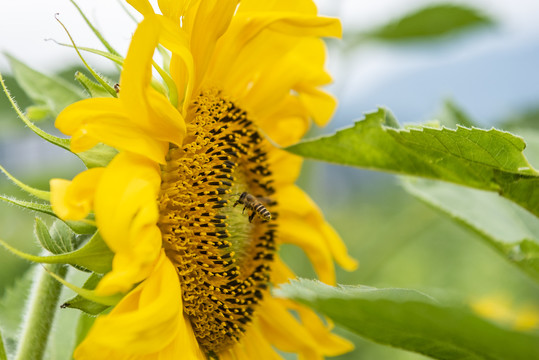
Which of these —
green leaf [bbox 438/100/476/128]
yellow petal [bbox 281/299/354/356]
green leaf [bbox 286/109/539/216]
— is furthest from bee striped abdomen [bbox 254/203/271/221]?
green leaf [bbox 438/100/476/128]

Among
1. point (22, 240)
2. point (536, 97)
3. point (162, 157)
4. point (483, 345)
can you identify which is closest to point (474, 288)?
point (536, 97)

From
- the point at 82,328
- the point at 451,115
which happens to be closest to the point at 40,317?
the point at 82,328

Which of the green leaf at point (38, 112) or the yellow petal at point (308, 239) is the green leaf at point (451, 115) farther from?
the green leaf at point (38, 112)

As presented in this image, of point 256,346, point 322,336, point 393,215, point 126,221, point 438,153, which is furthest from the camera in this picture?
point 393,215

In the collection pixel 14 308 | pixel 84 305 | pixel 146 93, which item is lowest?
pixel 14 308

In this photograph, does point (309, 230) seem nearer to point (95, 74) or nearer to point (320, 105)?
point (320, 105)

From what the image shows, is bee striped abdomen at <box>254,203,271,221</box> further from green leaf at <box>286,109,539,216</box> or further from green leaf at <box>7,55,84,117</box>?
green leaf at <box>7,55,84,117</box>

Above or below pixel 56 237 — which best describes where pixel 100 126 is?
above
